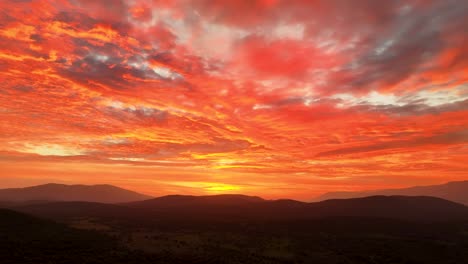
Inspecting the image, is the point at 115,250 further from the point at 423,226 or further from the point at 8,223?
Result: the point at 423,226

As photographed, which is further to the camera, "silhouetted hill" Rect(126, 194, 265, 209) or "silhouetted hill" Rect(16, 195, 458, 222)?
"silhouetted hill" Rect(126, 194, 265, 209)

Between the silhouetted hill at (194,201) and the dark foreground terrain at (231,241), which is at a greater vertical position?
the silhouetted hill at (194,201)

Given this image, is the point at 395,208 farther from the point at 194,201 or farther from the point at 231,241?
the point at 231,241

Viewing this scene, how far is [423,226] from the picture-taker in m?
71.1

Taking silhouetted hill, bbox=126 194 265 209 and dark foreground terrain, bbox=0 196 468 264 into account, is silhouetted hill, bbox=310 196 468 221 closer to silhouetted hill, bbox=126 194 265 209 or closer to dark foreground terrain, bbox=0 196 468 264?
dark foreground terrain, bbox=0 196 468 264

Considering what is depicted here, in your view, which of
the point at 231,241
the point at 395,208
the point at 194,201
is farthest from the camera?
the point at 194,201

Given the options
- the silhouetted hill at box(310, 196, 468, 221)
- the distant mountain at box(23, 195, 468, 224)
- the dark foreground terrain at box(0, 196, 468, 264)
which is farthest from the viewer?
the silhouetted hill at box(310, 196, 468, 221)

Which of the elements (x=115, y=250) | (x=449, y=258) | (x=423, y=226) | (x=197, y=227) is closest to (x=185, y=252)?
(x=115, y=250)

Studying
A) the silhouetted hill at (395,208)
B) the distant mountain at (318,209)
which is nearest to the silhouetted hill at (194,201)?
the distant mountain at (318,209)

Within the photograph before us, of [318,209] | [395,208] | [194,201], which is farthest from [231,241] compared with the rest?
[395,208]

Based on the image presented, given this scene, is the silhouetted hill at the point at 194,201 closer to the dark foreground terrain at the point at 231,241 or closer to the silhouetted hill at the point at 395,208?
the silhouetted hill at the point at 395,208

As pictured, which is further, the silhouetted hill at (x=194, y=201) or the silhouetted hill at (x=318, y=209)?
the silhouetted hill at (x=194, y=201)

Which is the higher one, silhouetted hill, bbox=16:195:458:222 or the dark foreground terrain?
silhouetted hill, bbox=16:195:458:222

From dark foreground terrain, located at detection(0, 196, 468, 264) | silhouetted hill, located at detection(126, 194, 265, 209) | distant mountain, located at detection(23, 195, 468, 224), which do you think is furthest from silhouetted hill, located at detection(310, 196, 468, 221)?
silhouetted hill, located at detection(126, 194, 265, 209)
